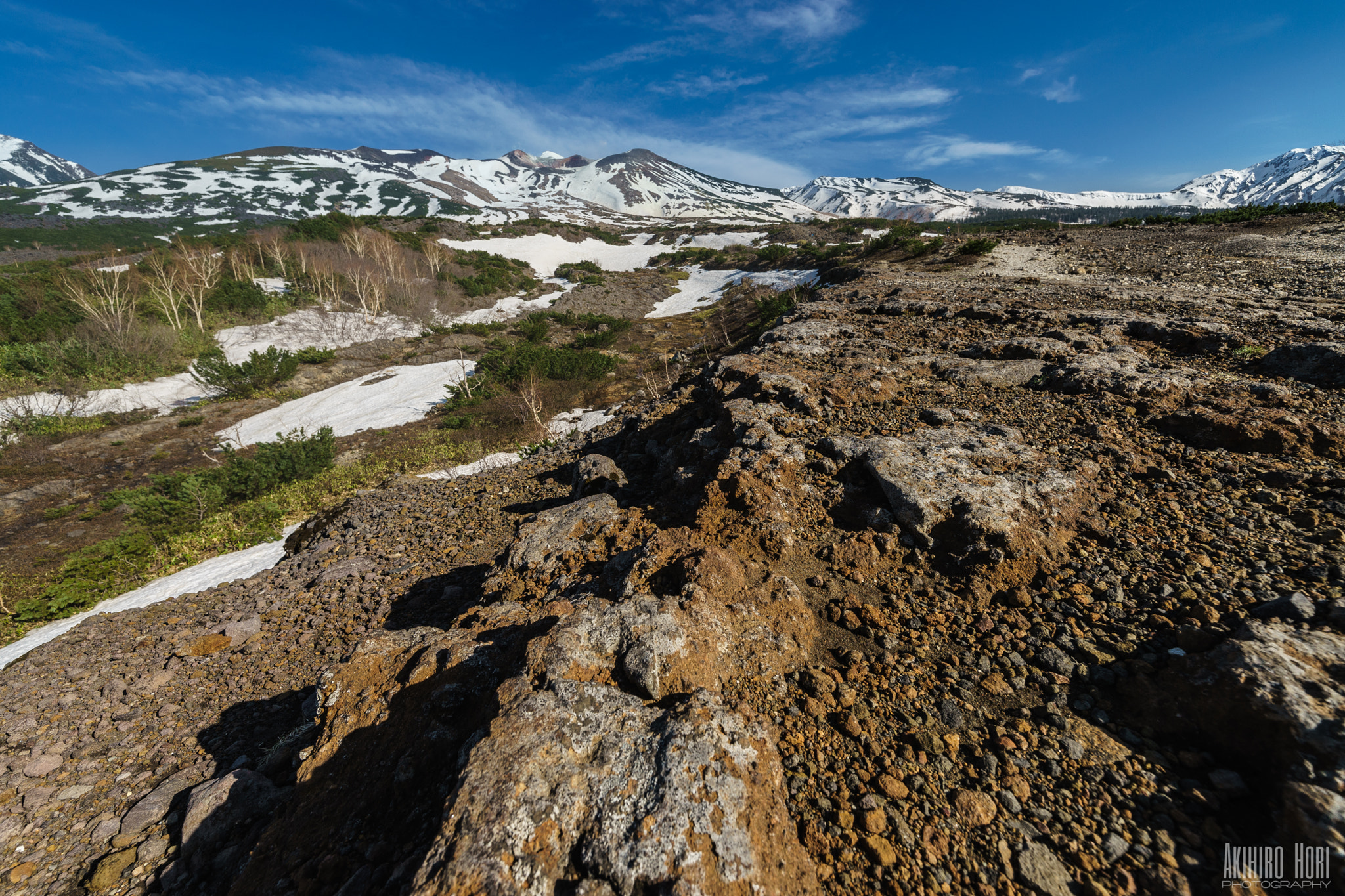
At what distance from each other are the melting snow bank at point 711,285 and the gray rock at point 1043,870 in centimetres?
2605

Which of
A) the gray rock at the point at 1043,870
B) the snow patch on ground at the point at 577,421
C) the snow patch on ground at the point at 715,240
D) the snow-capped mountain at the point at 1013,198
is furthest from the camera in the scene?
the snow-capped mountain at the point at 1013,198

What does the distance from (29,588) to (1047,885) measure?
545 inches

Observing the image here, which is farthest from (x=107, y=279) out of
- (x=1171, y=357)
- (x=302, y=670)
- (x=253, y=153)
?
(x=253, y=153)

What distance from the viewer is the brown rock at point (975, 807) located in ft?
6.29

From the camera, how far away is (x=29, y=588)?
7.59 m

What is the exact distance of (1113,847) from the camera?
69.0 inches

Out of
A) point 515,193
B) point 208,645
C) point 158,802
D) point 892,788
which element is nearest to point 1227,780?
point 892,788

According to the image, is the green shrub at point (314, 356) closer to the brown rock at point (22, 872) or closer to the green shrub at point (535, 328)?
the green shrub at point (535, 328)

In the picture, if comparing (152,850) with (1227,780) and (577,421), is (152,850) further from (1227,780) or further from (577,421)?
(577,421)

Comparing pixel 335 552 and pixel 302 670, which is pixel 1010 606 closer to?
pixel 302 670

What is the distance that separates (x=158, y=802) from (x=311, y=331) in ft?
91.5

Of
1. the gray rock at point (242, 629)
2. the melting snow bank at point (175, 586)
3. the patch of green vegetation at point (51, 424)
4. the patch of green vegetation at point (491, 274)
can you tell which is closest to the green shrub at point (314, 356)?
the patch of green vegetation at point (51, 424)

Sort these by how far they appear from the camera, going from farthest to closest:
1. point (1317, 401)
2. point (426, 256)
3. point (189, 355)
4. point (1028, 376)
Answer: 1. point (426, 256)
2. point (189, 355)
3. point (1028, 376)
4. point (1317, 401)

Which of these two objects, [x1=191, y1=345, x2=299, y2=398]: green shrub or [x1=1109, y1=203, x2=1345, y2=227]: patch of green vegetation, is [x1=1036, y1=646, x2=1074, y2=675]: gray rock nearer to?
[x1=1109, y1=203, x2=1345, y2=227]: patch of green vegetation
